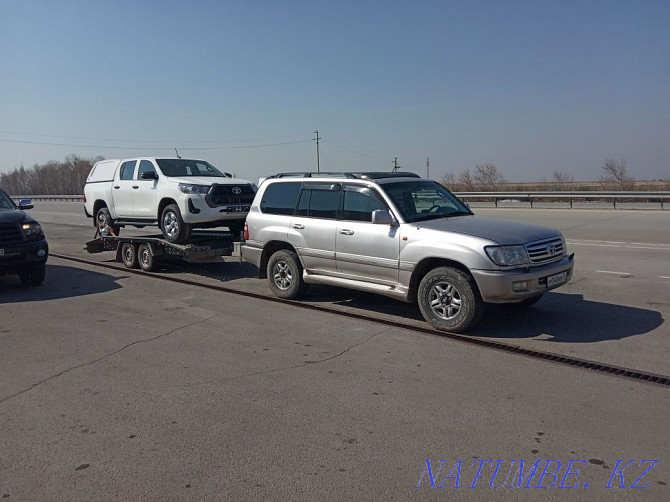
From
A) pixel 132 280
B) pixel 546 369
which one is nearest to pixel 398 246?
pixel 546 369

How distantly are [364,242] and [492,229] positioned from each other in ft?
5.34

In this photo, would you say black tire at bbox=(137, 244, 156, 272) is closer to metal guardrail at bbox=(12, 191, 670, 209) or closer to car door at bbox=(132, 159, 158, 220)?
car door at bbox=(132, 159, 158, 220)

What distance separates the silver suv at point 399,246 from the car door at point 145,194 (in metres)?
3.01

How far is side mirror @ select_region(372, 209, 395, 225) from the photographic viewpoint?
7.23 metres

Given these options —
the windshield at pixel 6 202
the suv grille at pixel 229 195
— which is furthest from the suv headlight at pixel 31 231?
the suv grille at pixel 229 195

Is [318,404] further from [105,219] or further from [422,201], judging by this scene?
[105,219]

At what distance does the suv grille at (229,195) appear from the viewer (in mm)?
10818

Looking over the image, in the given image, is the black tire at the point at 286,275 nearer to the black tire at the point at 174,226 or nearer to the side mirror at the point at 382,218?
the side mirror at the point at 382,218

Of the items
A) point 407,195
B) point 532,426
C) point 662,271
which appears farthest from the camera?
point 662,271

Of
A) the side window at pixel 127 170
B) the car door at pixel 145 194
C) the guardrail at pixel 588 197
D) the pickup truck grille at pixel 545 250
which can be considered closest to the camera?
the pickup truck grille at pixel 545 250

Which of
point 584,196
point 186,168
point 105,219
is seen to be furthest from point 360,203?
point 584,196

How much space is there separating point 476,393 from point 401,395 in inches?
25.0

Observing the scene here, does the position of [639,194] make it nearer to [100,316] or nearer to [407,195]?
[407,195]

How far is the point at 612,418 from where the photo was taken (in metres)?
4.38
